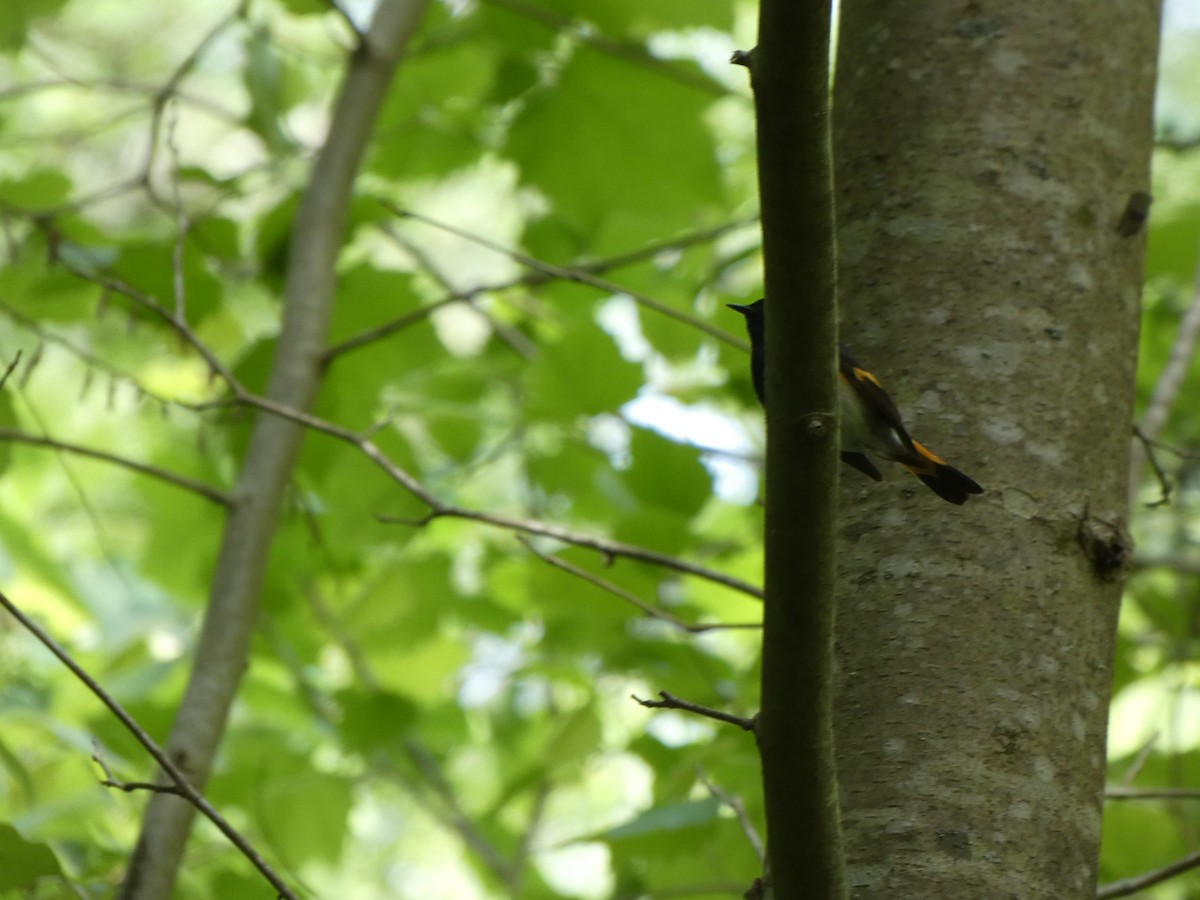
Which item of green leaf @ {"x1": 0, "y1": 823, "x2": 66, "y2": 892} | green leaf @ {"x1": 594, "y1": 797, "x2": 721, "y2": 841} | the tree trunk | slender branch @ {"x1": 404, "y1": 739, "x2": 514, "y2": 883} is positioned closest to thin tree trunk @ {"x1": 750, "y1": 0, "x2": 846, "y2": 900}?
the tree trunk

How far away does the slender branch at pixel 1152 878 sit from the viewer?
1.31 m

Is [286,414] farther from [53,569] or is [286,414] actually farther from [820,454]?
[53,569]

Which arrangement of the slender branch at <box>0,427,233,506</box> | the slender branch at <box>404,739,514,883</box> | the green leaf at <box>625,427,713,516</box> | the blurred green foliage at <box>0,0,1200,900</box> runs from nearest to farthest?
the slender branch at <box>0,427,233,506</box> < the blurred green foliage at <box>0,0,1200,900</box> < the green leaf at <box>625,427,713,516</box> < the slender branch at <box>404,739,514,883</box>

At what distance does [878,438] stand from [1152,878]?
602 mm

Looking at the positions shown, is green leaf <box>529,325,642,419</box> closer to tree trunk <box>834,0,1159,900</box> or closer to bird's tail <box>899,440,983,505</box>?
tree trunk <box>834,0,1159,900</box>

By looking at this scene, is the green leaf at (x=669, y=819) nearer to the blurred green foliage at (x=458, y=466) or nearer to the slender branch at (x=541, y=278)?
the blurred green foliage at (x=458, y=466)

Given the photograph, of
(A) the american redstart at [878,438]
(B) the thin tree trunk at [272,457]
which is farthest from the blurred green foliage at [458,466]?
(A) the american redstart at [878,438]

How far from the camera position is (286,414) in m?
1.77

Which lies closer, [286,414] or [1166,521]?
[286,414]

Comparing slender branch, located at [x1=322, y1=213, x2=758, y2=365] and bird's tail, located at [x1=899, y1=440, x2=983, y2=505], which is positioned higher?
slender branch, located at [x1=322, y1=213, x2=758, y2=365]

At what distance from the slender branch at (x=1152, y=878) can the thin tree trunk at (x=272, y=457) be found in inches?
51.1

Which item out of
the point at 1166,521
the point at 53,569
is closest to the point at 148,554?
the point at 53,569

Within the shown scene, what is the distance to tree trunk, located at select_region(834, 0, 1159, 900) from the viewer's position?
1.23m

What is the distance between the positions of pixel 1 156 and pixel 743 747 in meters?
4.53
